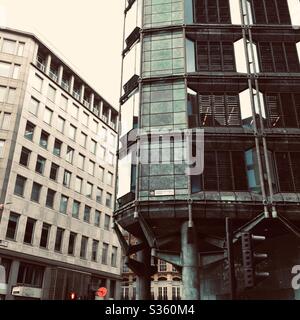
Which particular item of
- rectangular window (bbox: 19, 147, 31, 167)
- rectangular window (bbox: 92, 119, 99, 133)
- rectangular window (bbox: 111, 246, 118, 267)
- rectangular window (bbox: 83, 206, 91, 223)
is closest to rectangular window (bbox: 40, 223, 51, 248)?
rectangular window (bbox: 19, 147, 31, 167)

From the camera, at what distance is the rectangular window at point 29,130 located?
38031mm

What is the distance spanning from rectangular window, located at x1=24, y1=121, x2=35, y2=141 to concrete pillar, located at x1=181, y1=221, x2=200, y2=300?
25.7m

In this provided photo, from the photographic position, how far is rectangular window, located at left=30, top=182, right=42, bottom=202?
37.1 m

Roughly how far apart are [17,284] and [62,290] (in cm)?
525

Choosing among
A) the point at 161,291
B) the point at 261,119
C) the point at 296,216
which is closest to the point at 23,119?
the point at 261,119

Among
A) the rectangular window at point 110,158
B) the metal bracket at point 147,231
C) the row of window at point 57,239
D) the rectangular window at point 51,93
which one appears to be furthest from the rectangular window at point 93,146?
the metal bracket at point 147,231

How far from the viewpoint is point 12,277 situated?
32531 mm

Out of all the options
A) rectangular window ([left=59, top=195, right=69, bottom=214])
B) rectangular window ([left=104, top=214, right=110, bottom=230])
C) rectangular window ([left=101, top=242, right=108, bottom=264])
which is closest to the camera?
rectangular window ([left=59, top=195, right=69, bottom=214])

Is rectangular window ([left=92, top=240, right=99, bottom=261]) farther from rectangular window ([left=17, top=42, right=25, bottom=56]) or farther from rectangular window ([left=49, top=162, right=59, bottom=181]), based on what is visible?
rectangular window ([left=17, top=42, right=25, bottom=56])

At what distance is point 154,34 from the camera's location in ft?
77.5

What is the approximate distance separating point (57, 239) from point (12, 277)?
7185mm

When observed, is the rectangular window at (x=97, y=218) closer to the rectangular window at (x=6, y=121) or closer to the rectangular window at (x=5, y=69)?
the rectangular window at (x=6, y=121)

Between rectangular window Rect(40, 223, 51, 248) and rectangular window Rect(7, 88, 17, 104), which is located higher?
rectangular window Rect(7, 88, 17, 104)

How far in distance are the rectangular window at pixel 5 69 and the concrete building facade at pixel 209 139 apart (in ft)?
65.1
